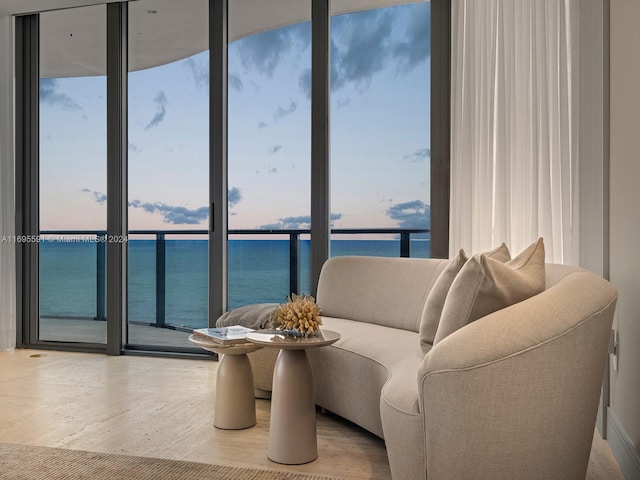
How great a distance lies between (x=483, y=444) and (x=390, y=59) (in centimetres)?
364

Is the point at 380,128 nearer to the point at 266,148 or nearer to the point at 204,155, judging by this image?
the point at 266,148

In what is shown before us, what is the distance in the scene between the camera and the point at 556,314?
5.78 ft

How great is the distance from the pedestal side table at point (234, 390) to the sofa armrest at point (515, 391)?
1.39 metres

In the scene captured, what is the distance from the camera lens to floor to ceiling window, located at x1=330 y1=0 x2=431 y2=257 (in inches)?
179

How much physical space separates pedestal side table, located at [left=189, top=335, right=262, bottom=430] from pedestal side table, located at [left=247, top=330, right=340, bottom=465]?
1.33 feet

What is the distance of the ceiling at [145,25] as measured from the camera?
473 cm

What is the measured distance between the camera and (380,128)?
4.67m

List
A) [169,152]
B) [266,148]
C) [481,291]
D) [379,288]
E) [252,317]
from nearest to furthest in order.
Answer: [481,291] < [379,288] < [252,317] < [266,148] < [169,152]

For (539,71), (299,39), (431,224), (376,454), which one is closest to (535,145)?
(539,71)

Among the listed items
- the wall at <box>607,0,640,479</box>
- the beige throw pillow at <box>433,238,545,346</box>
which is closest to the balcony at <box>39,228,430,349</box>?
the wall at <box>607,0,640,479</box>

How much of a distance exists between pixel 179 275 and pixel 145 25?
211 centimetres

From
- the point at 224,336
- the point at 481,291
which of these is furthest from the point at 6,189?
the point at 481,291

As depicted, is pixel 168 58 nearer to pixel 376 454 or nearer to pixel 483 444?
pixel 376 454

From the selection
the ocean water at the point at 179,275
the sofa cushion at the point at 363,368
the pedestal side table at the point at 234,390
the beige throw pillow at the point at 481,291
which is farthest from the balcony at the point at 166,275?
the beige throw pillow at the point at 481,291
